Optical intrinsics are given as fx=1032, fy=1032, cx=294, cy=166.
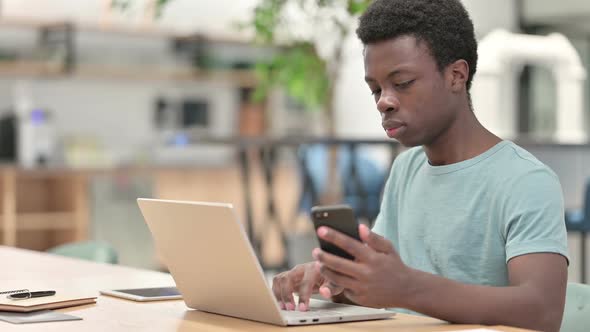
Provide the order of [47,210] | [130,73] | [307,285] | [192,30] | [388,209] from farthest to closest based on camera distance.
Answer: [192,30]
[130,73]
[47,210]
[388,209]
[307,285]

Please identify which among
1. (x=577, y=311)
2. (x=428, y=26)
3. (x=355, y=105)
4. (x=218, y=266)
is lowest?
(x=577, y=311)

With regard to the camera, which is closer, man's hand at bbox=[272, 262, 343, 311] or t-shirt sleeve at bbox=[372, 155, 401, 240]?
→ man's hand at bbox=[272, 262, 343, 311]

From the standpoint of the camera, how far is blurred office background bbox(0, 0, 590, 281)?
6.03 metres

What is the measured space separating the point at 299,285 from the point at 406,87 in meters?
0.36

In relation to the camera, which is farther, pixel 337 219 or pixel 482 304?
pixel 482 304

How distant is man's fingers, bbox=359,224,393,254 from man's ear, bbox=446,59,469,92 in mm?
426

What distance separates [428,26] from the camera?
165cm

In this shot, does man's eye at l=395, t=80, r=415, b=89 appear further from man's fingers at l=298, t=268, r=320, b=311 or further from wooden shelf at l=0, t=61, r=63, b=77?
wooden shelf at l=0, t=61, r=63, b=77

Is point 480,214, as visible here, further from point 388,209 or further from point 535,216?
point 388,209

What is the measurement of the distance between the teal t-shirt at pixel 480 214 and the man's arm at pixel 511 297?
0.03 m

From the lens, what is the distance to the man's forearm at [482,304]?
142 cm

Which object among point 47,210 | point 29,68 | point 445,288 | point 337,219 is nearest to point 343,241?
point 337,219

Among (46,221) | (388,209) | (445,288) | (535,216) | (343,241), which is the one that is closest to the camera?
(343,241)

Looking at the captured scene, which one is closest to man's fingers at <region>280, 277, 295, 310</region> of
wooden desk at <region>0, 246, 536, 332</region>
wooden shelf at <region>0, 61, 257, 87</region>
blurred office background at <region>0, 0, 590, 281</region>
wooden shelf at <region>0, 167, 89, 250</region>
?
wooden desk at <region>0, 246, 536, 332</region>
